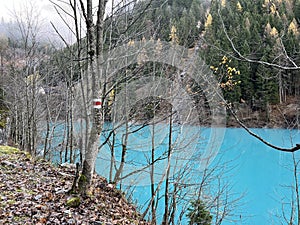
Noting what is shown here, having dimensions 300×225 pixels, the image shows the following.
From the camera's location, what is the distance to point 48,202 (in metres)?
3.75

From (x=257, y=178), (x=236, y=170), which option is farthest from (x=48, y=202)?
(x=257, y=178)

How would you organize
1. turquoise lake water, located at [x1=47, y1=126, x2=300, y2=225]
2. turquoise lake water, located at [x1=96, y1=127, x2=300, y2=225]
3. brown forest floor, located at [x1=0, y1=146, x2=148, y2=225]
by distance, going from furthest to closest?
turquoise lake water, located at [x1=96, y1=127, x2=300, y2=225]
turquoise lake water, located at [x1=47, y1=126, x2=300, y2=225]
brown forest floor, located at [x1=0, y1=146, x2=148, y2=225]

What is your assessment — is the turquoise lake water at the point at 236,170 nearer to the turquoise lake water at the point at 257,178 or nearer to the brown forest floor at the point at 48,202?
the turquoise lake water at the point at 257,178

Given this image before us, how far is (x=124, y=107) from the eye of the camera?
631cm

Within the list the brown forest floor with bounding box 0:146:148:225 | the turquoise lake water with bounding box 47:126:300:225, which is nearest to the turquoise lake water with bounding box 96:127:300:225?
the turquoise lake water with bounding box 47:126:300:225

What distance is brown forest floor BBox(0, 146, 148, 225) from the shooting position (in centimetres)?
329

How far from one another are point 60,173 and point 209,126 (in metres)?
3.86

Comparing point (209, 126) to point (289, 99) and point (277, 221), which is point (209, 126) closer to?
point (277, 221)

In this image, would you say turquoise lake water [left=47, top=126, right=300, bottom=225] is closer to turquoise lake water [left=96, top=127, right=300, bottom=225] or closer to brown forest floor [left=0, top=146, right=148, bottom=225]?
turquoise lake water [left=96, top=127, right=300, bottom=225]

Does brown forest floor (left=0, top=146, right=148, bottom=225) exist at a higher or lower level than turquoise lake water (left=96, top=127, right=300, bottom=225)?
higher

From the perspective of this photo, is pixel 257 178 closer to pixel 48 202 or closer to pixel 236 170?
pixel 236 170

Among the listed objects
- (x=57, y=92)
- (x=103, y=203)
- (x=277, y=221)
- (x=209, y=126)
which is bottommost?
(x=277, y=221)

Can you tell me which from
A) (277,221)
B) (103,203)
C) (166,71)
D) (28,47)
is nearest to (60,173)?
(103,203)

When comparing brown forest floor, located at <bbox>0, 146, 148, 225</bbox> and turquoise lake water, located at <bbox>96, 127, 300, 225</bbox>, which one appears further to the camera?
turquoise lake water, located at <bbox>96, 127, 300, 225</bbox>
